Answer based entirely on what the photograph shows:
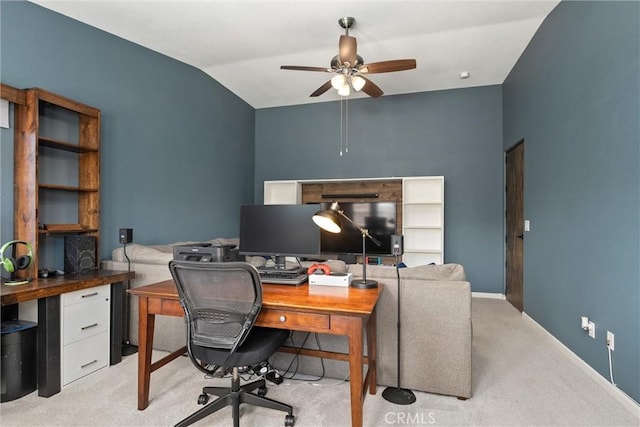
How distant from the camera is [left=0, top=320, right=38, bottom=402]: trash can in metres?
1.92

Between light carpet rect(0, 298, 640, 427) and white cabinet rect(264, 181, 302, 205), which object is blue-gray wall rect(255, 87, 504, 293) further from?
light carpet rect(0, 298, 640, 427)

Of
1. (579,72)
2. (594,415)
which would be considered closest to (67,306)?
(594,415)

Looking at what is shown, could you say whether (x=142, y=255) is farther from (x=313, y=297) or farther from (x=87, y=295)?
(x=313, y=297)

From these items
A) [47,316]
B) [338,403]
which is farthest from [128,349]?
[338,403]

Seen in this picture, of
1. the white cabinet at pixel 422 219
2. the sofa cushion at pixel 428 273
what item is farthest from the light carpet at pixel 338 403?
the white cabinet at pixel 422 219

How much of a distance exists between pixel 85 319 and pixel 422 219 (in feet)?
13.9

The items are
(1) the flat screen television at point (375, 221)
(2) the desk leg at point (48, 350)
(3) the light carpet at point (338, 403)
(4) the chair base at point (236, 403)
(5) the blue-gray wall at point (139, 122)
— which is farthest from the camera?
(1) the flat screen television at point (375, 221)

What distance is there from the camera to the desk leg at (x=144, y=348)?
180 centimetres

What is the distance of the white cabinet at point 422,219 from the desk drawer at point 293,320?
11.7ft

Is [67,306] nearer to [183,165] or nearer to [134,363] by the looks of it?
[134,363]

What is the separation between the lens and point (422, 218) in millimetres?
4930

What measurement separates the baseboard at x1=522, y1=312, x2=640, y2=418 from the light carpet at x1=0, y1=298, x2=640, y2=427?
0.02 m

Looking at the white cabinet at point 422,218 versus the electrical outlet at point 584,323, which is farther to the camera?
the white cabinet at point 422,218

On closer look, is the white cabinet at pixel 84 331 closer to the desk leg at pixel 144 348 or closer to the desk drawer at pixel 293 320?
the desk leg at pixel 144 348
